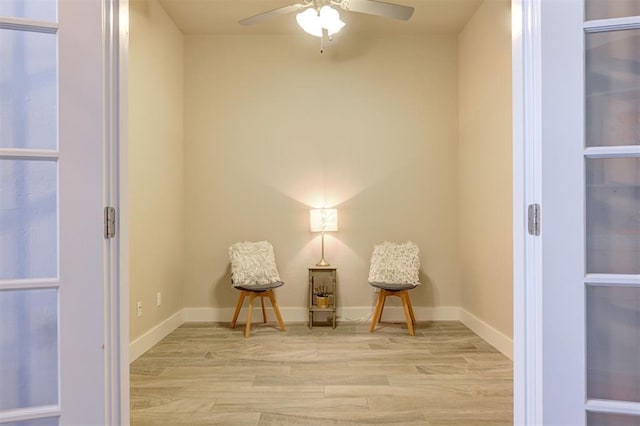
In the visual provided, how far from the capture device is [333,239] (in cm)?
423

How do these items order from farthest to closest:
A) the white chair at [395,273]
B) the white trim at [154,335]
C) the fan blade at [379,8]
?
the white chair at [395,273], the white trim at [154,335], the fan blade at [379,8]

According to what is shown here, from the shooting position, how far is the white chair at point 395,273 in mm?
3725

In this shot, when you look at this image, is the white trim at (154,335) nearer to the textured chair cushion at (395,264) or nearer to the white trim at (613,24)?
the textured chair cushion at (395,264)

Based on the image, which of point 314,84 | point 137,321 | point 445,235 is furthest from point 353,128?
point 137,321

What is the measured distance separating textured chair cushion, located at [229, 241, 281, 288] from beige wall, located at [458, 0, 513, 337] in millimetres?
1907

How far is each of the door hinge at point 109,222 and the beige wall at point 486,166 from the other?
2.78m

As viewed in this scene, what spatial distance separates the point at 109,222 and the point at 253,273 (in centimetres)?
262

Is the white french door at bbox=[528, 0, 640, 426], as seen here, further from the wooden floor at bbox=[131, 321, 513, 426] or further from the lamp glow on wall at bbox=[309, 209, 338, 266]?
the lamp glow on wall at bbox=[309, 209, 338, 266]

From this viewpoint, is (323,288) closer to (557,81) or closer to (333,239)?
(333,239)

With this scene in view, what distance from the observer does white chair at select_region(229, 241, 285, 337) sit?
12.2 ft

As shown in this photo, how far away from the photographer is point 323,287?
416 centimetres

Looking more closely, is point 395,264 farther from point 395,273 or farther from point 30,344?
point 30,344

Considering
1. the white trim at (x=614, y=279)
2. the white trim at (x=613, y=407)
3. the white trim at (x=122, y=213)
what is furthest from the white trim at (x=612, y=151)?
the white trim at (x=122, y=213)

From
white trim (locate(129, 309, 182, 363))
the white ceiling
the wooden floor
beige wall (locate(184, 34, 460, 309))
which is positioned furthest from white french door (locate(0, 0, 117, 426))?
beige wall (locate(184, 34, 460, 309))
